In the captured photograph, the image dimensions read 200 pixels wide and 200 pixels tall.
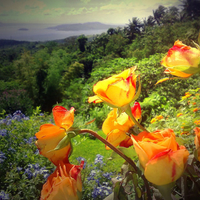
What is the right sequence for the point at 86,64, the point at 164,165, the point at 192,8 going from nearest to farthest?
the point at 164,165
the point at 86,64
the point at 192,8

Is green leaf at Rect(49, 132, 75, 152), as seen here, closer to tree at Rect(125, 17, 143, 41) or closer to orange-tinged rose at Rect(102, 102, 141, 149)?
orange-tinged rose at Rect(102, 102, 141, 149)

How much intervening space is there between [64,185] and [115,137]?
8 cm

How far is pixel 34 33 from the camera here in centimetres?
1375

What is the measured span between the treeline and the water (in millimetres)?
1668

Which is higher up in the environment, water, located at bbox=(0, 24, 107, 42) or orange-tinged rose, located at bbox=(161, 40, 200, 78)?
water, located at bbox=(0, 24, 107, 42)

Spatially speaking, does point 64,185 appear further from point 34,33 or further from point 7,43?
point 34,33

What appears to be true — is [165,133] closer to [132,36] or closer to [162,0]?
[132,36]

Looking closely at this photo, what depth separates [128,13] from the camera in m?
12.2

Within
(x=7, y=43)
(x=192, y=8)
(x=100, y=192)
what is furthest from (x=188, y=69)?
(x=7, y=43)

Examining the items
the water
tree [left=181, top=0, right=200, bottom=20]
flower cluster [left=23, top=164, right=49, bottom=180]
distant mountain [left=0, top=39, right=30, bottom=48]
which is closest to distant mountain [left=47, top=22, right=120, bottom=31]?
the water

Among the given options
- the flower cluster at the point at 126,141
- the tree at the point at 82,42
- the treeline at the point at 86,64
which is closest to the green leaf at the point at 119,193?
the flower cluster at the point at 126,141

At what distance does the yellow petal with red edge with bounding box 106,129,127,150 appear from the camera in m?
0.20

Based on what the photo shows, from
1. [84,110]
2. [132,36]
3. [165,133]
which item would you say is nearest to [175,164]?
[165,133]

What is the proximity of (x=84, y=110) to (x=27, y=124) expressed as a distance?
8.75 ft
